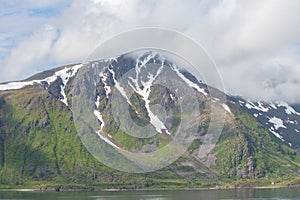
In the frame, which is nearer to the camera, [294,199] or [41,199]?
[294,199]

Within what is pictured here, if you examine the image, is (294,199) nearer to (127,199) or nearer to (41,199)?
(127,199)

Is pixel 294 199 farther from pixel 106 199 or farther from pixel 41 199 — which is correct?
pixel 41 199

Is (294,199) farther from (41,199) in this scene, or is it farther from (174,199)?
(41,199)

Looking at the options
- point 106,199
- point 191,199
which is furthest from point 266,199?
point 106,199

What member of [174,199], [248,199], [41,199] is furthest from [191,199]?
[41,199]

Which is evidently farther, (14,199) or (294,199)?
(14,199)

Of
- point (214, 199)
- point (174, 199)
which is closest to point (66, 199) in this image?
point (174, 199)

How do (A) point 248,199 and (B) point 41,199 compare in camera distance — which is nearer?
(A) point 248,199

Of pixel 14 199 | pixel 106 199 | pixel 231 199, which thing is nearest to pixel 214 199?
pixel 231 199
